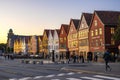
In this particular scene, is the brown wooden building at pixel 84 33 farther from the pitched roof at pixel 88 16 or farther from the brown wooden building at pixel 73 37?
the brown wooden building at pixel 73 37

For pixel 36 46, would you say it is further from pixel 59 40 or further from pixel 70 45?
pixel 70 45

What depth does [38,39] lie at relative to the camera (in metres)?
144

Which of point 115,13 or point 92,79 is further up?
point 115,13

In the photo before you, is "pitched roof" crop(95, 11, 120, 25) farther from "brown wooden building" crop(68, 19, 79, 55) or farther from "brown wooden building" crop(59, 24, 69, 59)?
"brown wooden building" crop(59, 24, 69, 59)

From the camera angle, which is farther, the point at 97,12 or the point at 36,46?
the point at 36,46

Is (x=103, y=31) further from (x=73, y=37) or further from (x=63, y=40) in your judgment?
(x=63, y=40)

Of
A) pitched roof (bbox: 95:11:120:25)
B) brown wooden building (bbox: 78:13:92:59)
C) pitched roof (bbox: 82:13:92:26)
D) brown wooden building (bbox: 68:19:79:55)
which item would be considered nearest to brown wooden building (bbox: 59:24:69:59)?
brown wooden building (bbox: 68:19:79:55)

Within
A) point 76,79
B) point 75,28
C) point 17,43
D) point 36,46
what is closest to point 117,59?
point 75,28

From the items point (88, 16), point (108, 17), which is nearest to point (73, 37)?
point (88, 16)

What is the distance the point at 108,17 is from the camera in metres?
79.8

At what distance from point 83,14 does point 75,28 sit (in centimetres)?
823

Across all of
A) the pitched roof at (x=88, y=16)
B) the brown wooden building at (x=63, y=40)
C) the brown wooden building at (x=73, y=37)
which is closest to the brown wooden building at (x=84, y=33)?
the pitched roof at (x=88, y=16)

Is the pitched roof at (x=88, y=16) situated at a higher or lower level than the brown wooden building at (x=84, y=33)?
higher

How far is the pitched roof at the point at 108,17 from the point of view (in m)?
78.2
